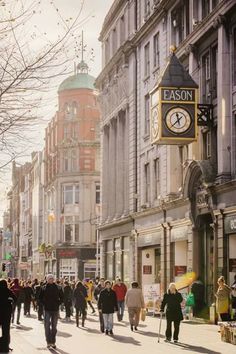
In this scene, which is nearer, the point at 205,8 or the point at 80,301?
the point at 80,301

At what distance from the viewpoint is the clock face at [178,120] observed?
3472cm

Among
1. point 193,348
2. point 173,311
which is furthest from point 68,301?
point 193,348

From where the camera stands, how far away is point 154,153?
145ft

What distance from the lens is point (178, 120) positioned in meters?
34.8

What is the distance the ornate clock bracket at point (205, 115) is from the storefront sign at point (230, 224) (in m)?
4.73

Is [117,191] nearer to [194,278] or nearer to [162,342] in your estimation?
[194,278]

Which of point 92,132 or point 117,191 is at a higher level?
point 92,132

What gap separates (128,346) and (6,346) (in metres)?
3.72

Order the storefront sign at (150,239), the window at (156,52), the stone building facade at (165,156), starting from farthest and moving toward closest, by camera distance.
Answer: the window at (156,52) < the storefront sign at (150,239) < the stone building facade at (165,156)

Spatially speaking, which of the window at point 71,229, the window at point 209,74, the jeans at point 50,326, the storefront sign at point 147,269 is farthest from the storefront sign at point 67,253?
the jeans at point 50,326

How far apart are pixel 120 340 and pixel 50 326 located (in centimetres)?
245

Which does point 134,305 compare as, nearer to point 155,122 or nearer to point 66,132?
point 155,122

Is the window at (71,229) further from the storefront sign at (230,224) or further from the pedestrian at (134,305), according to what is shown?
the pedestrian at (134,305)

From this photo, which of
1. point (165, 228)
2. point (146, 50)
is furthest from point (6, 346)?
point (146, 50)
